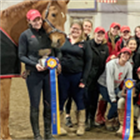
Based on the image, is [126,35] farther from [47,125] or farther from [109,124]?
[47,125]

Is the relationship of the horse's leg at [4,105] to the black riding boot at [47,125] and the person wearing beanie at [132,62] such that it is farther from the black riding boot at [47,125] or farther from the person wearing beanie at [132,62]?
the person wearing beanie at [132,62]

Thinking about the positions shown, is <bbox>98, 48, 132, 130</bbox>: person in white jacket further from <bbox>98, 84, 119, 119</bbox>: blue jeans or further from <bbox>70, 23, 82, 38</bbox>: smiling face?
<bbox>70, 23, 82, 38</bbox>: smiling face

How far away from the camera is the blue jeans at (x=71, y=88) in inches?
111

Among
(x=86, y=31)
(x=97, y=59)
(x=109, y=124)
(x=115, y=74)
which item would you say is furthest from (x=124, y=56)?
(x=109, y=124)

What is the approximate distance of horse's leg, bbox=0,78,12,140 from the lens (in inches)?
100

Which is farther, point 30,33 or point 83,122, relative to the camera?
point 83,122

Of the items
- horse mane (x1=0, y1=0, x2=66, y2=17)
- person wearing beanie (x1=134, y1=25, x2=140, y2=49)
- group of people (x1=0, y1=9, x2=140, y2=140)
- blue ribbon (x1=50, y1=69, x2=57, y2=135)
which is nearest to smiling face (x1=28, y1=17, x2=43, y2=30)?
group of people (x1=0, y1=9, x2=140, y2=140)

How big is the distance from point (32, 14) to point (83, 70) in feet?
2.67

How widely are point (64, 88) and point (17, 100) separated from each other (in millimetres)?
1701

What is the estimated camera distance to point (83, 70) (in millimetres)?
2850

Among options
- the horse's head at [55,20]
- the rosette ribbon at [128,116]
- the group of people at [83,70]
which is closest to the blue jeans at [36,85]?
the group of people at [83,70]

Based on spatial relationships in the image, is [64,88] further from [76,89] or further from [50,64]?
[50,64]

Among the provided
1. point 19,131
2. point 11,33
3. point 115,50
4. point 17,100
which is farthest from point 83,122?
point 17,100

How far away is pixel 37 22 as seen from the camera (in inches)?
93.8
